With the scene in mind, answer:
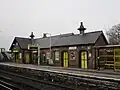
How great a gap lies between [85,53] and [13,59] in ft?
64.8

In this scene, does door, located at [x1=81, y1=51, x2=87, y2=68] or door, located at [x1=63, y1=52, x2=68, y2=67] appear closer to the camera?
door, located at [x1=81, y1=51, x2=87, y2=68]

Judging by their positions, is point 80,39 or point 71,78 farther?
point 80,39

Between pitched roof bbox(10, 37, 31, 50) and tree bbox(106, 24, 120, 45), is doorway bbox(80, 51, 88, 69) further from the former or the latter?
tree bbox(106, 24, 120, 45)

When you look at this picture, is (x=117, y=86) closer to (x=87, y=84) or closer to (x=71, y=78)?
(x=87, y=84)

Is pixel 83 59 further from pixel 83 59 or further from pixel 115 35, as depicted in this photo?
pixel 115 35

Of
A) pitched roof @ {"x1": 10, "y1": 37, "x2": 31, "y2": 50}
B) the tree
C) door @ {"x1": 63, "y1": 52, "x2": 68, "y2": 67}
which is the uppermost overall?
the tree

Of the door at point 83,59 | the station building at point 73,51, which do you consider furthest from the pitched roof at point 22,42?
the door at point 83,59

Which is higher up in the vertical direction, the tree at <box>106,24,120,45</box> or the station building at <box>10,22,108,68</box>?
the tree at <box>106,24,120,45</box>

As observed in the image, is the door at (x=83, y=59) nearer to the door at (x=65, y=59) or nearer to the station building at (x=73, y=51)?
the station building at (x=73, y=51)

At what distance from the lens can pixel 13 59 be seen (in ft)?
125

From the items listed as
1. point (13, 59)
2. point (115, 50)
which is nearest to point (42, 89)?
point (115, 50)

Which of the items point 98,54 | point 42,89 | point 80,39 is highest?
point 80,39

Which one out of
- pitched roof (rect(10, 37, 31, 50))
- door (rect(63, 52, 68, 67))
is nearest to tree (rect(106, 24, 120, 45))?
door (rect(63, 52, 68, 67))

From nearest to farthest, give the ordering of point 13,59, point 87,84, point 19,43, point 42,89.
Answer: point 87,84, point 42,89, point 19,43, point 13,59
